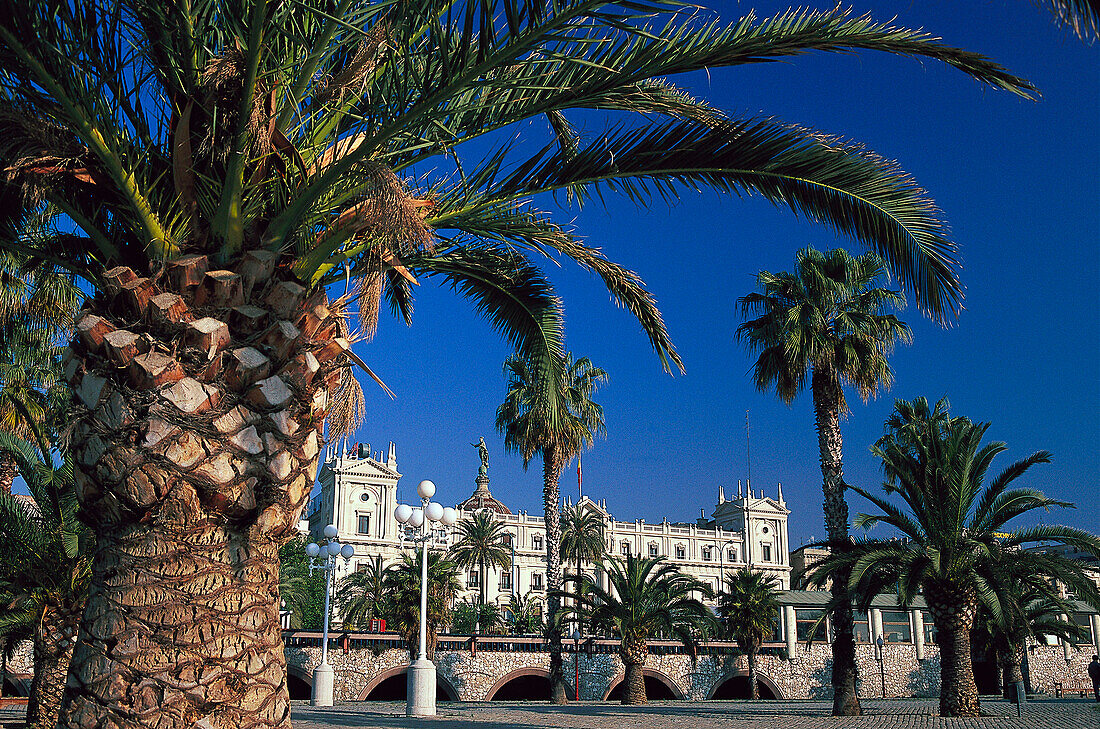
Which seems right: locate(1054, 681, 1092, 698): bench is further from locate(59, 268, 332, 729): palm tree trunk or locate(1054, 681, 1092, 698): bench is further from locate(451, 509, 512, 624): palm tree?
locate(59, 268, 332, 729): palm tree trunk

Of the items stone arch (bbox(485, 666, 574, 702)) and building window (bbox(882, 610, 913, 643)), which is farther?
building window (bbox(882, 610, 913, 643))

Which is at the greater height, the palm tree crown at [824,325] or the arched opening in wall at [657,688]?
the palm tree crown at [824,325]

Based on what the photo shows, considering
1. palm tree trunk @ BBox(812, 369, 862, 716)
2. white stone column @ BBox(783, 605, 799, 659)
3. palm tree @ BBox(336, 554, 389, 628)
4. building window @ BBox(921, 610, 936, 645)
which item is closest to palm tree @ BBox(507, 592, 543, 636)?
palm tree @ BBox(336, 554, 389, 628)

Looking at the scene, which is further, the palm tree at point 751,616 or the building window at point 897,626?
the building window at point 897,626

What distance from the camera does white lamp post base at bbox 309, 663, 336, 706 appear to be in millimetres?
26219

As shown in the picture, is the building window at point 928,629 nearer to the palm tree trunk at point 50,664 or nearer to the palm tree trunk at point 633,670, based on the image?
the palm tree trunk at point 633,670

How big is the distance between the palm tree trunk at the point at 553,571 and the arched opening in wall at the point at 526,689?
8.71m

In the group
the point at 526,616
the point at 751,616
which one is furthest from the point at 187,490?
the point at 526,616

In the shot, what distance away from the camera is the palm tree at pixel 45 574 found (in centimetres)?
1641

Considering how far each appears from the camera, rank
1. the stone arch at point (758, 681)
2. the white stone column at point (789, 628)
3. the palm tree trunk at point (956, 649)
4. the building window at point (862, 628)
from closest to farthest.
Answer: the palm tree trunk at point (956, 649) < the stone arch at point (758, 681) < the white stone column at point (789, 628) < the building window at point (862, 628)

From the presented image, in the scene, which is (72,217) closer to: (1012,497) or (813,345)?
(1012,497)

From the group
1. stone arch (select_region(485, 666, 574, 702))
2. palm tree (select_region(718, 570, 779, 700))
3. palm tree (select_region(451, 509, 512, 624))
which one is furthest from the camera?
palm tree (select_region(451, 509, 512, 624))

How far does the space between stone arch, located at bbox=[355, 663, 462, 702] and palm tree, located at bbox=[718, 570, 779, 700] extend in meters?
14.0

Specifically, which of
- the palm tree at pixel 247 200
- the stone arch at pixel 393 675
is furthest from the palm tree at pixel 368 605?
the palm tree at pixel 247 200
